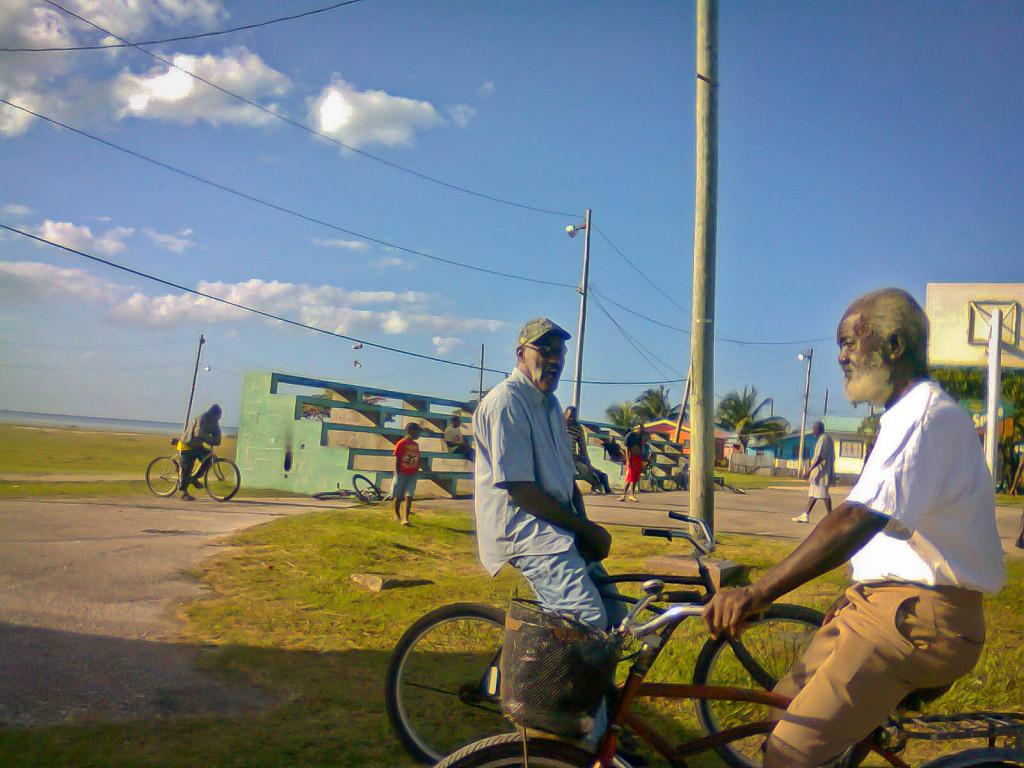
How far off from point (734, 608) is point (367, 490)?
47.5ft

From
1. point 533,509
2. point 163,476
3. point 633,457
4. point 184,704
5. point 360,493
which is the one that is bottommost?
point 184,704

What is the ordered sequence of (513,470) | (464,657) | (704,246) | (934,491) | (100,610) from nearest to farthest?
(934,491), (513,470), (464,657), (100,610), (704,246)

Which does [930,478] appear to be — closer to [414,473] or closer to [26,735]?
[26,735]

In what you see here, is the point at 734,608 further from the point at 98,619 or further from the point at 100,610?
the point at 100,610

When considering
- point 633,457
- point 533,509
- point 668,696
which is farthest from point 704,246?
point 633,457

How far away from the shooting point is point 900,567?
208 cm

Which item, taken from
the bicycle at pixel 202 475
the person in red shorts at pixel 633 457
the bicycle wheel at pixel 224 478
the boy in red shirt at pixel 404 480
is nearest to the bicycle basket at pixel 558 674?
the boy in red shirt at pixel 404 480

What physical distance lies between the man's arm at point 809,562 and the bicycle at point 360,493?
13.5m

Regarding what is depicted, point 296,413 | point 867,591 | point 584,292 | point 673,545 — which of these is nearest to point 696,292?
point 673,545

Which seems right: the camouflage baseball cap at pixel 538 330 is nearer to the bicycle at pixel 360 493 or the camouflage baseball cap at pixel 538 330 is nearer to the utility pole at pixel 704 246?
the utility pole at pixel 704 246

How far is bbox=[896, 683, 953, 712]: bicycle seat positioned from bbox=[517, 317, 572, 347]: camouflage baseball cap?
195 cm

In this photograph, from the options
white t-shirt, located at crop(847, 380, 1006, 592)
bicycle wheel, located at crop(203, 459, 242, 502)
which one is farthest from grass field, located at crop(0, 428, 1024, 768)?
bicycle wheel, located at crop(203, 459, 242, 502)

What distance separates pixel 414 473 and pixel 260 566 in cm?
378

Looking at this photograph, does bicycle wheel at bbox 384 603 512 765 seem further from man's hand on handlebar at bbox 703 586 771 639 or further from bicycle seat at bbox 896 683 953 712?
bicycle seat at bbox 896 683 953 712
